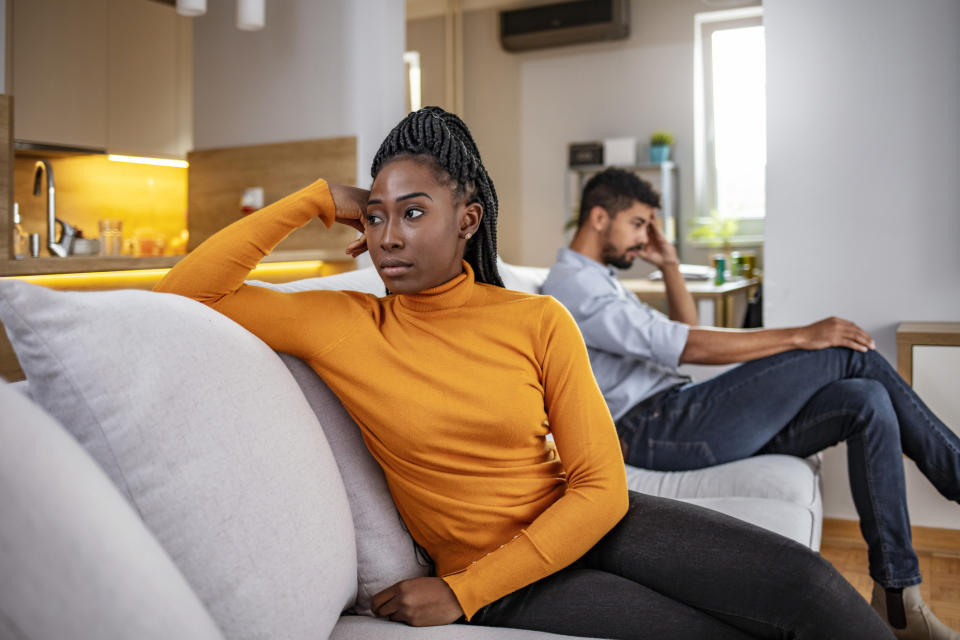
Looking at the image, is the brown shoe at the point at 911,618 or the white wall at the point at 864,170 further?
the white wall at the point at 864,170

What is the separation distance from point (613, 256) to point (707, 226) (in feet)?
12.8

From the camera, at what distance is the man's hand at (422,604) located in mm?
1057

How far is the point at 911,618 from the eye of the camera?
1.78 meters

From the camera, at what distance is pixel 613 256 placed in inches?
96.6

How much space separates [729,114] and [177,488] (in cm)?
608

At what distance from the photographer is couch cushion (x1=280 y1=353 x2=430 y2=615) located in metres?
1.18

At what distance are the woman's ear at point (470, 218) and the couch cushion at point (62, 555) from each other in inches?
27.6

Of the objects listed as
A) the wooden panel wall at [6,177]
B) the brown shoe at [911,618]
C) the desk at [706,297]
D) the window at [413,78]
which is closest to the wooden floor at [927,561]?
the brown shoe at [911,618]

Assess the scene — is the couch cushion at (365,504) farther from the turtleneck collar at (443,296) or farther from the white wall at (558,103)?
the white wall at (558,103)

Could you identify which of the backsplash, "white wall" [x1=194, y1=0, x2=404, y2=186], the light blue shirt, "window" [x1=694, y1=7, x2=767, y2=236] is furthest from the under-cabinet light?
"window" [x1=694, y1=7, x2=767, y2=236]

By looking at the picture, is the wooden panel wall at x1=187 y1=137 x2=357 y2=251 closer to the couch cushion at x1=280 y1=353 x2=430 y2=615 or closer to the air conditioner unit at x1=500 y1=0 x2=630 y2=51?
the couch cushion at x1=280 y1=353 x2=430 y2=615

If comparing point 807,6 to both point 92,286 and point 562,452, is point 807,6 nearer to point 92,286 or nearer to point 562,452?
point 562,452

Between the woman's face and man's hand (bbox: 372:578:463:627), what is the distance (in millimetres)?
402

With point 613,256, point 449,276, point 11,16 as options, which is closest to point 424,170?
point 449,276
